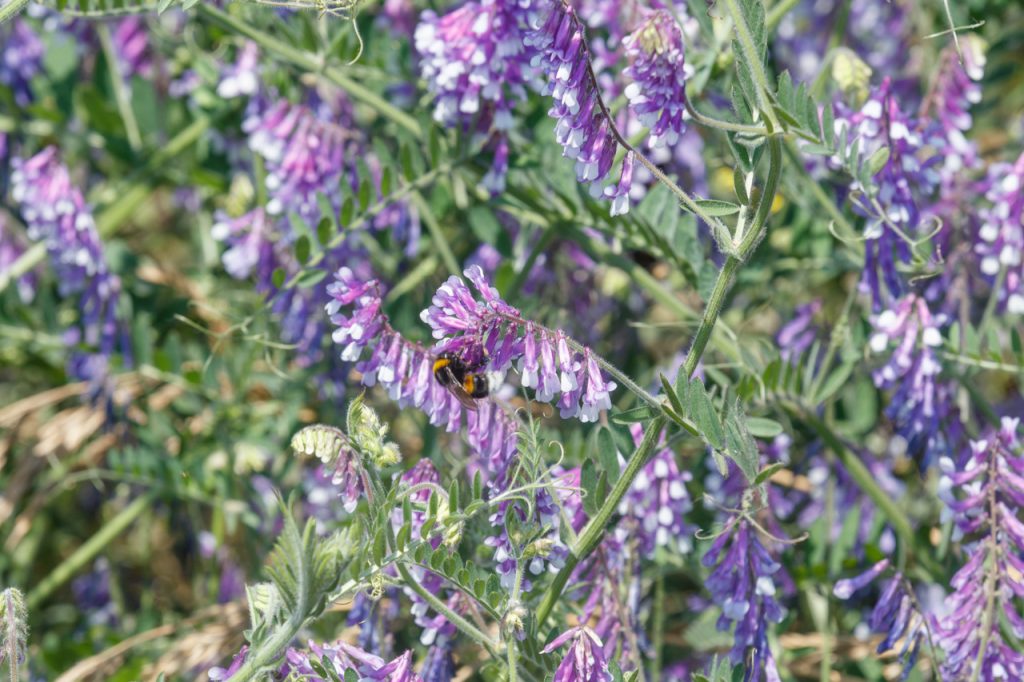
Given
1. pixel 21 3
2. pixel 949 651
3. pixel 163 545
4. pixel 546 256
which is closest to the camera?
pixel 21 3

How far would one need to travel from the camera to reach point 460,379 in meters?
1.44

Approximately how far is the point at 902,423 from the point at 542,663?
77cm

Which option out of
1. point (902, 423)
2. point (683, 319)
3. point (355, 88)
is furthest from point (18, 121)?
point (902, 423)

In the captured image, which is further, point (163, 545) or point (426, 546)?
point (163, 545)

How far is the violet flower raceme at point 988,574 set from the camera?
5.20ft

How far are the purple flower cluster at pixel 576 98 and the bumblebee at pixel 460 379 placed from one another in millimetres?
242

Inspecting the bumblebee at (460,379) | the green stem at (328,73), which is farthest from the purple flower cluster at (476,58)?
the bumblebee at (460,379)

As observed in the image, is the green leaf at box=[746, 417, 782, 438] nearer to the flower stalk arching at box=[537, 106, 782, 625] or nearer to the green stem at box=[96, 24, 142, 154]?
the flower stalk arching at box=[537, 106, 782, 625]

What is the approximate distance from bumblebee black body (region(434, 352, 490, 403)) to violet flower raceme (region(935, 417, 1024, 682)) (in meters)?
0.66

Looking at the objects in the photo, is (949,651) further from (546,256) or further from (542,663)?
(546,256)

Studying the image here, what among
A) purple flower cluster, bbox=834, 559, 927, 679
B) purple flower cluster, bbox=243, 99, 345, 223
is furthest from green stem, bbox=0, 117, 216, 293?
purple flower cluster, bbox=834, 559, 927, 679

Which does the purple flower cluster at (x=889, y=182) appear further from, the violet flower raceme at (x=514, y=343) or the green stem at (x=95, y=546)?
the green stem at (x=95, y=546)

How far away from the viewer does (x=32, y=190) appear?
2.30 metres

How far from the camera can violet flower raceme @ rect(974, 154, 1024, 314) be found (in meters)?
1.91
